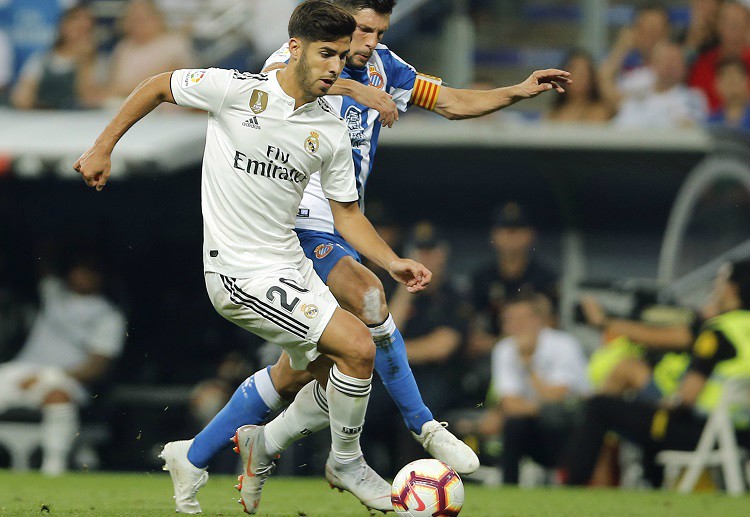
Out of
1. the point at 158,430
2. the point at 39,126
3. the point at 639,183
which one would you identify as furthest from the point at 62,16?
the point at 639,183

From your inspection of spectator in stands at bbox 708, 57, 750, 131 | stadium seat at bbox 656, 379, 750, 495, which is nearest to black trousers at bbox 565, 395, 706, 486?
stadium seat at bbox 656, 379, 750, 495

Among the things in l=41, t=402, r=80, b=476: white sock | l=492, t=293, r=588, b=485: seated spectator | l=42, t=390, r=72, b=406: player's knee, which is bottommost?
l=41, t=402, r=80, b=476: white sock

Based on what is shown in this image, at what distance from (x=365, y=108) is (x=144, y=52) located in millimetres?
6654

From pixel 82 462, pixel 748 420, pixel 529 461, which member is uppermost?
pixel 748 420

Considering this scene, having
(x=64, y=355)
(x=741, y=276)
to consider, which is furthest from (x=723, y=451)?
(x=64, y=355)

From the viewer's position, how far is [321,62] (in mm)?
6301

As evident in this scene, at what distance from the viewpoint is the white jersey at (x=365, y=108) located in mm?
7188

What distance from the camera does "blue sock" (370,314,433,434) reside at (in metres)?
7.16

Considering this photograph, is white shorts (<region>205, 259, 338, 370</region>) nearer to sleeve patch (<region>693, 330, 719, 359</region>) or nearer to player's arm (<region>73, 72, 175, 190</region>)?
player's arm (<region>73, 72, 175, 190</region>)

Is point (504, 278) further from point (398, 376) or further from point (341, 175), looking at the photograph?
point (341, 175)

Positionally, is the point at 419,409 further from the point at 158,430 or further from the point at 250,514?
the point at 158,430

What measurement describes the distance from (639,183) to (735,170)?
102 centimetres

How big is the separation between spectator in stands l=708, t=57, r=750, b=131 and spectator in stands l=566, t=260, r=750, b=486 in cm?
204

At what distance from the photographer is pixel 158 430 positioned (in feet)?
43.2
